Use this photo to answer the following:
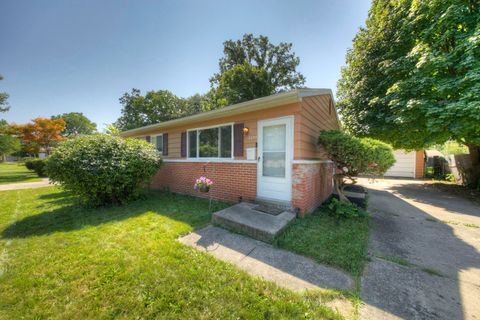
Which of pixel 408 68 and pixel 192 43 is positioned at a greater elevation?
pixel 192 43

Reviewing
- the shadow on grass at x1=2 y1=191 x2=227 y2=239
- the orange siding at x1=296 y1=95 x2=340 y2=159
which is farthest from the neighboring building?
the shadow on grass at x1=2 y1=191 x2=227 y2=239

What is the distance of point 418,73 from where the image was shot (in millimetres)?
6383

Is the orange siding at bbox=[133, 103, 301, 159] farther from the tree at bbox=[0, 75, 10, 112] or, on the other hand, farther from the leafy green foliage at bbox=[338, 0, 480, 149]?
the tree at bbox=[0, 75, 10, 112]

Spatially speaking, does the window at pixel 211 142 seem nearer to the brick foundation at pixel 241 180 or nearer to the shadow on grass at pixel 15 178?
the brick foundation at pixel 241 180

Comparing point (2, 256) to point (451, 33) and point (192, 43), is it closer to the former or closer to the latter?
point (192, 43)

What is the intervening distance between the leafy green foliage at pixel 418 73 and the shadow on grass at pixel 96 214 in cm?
784

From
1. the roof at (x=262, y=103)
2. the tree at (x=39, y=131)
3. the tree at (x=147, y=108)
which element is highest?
the tree at (x=147, y=108)

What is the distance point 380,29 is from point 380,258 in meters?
11.0

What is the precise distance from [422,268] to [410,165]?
1474cm

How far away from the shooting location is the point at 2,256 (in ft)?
8.43

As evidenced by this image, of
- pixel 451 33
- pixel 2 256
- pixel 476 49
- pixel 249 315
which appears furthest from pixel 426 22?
pixel 2 256

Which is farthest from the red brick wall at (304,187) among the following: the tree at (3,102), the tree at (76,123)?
the tree at (76,123)

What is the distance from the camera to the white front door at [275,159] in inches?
166

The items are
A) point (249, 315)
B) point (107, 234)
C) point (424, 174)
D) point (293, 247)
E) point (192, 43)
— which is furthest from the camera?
point (424, 174)
